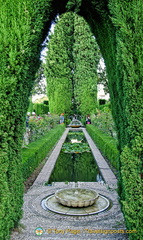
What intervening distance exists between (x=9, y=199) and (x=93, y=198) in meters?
1.92

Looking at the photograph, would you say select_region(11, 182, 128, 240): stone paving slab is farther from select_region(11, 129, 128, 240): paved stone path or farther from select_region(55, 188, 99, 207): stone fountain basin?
select_region(55, 188, 99, 207): stone fountain basin

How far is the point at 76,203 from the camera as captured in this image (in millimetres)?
4129

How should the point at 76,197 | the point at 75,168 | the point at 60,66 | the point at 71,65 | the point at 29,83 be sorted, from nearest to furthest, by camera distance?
the point at 29,83 < the point at 76,197 < the point at 75,168 < the point at 60,66 < the point at 71,65

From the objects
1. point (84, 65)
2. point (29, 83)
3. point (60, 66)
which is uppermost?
Result: point (84, 65)

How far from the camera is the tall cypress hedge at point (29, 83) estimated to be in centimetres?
246

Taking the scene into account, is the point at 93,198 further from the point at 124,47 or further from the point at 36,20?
the point at 36,20

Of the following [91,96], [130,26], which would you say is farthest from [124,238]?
[91,96]

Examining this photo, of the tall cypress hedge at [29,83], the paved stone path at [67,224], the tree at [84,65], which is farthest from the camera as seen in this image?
the tree at [84,65]

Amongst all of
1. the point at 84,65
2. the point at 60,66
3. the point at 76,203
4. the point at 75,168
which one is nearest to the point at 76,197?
the point at 76,203

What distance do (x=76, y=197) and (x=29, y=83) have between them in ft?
8.40

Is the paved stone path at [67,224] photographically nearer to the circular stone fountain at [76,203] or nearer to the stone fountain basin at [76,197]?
the circular stone fountain at [76,203]

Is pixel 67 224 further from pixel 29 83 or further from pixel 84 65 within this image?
pixel 84 65

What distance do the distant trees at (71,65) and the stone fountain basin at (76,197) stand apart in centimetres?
2104

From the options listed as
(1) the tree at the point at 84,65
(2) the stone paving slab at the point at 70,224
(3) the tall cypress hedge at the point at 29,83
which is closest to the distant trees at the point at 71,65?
(1) the tree at the point at 84,65
